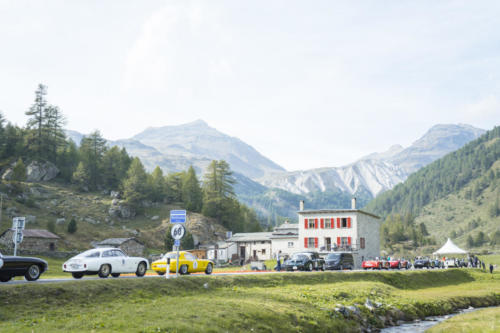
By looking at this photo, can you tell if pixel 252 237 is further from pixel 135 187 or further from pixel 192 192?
pixel 135 187

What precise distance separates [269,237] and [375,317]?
2553 inches

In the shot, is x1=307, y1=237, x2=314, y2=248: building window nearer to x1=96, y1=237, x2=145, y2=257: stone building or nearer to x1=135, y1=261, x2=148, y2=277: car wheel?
x1=96, y1=237, x2=145, y2=257: stone building

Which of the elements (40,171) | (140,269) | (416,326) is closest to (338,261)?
(416,326)

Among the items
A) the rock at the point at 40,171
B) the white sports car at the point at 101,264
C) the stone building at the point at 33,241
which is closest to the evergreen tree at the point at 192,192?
the rock at the point at 40,171

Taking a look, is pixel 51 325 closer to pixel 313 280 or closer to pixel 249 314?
pixel 249 314

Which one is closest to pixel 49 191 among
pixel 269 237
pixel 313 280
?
pixel 269 237

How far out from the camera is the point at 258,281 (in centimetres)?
2923

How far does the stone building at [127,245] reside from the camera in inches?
3022

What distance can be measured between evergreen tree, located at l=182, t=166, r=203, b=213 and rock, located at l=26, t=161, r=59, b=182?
35.4 metres

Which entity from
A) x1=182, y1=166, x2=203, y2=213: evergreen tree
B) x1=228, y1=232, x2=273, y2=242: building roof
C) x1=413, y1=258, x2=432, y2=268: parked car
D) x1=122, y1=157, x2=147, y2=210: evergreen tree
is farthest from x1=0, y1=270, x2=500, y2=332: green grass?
x1=182, y1=166, x2=203, y2=213: evergreen tree

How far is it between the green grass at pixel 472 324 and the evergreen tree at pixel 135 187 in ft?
295

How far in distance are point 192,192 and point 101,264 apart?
325 feet

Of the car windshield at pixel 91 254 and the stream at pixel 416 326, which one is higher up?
the car windshield at pixel 91 254

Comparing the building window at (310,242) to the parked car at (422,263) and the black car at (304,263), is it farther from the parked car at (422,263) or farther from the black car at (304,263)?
the black car at (304,263)
